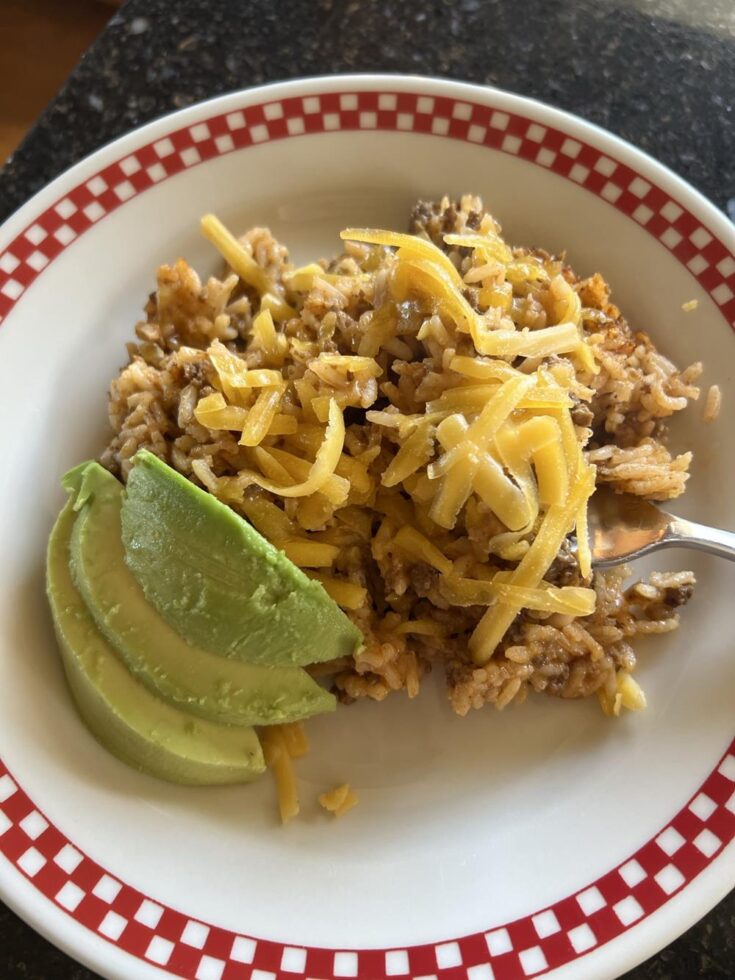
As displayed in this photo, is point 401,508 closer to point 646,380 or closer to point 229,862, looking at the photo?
point 646,380

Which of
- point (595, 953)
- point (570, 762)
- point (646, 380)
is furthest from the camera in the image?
point (646, 380)

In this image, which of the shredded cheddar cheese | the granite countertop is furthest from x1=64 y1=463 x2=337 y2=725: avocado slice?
the granite countertop

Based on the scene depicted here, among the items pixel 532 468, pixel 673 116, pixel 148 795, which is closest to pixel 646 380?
pixel 532 468

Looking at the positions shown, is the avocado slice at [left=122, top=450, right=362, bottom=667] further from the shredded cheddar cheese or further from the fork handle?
the fork handle

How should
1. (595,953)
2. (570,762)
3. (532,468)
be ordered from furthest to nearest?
(570,762) → (532,468) → (595,953)

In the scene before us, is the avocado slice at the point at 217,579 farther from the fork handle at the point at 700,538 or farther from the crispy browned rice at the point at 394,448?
the fork handle at the point at 700,538
